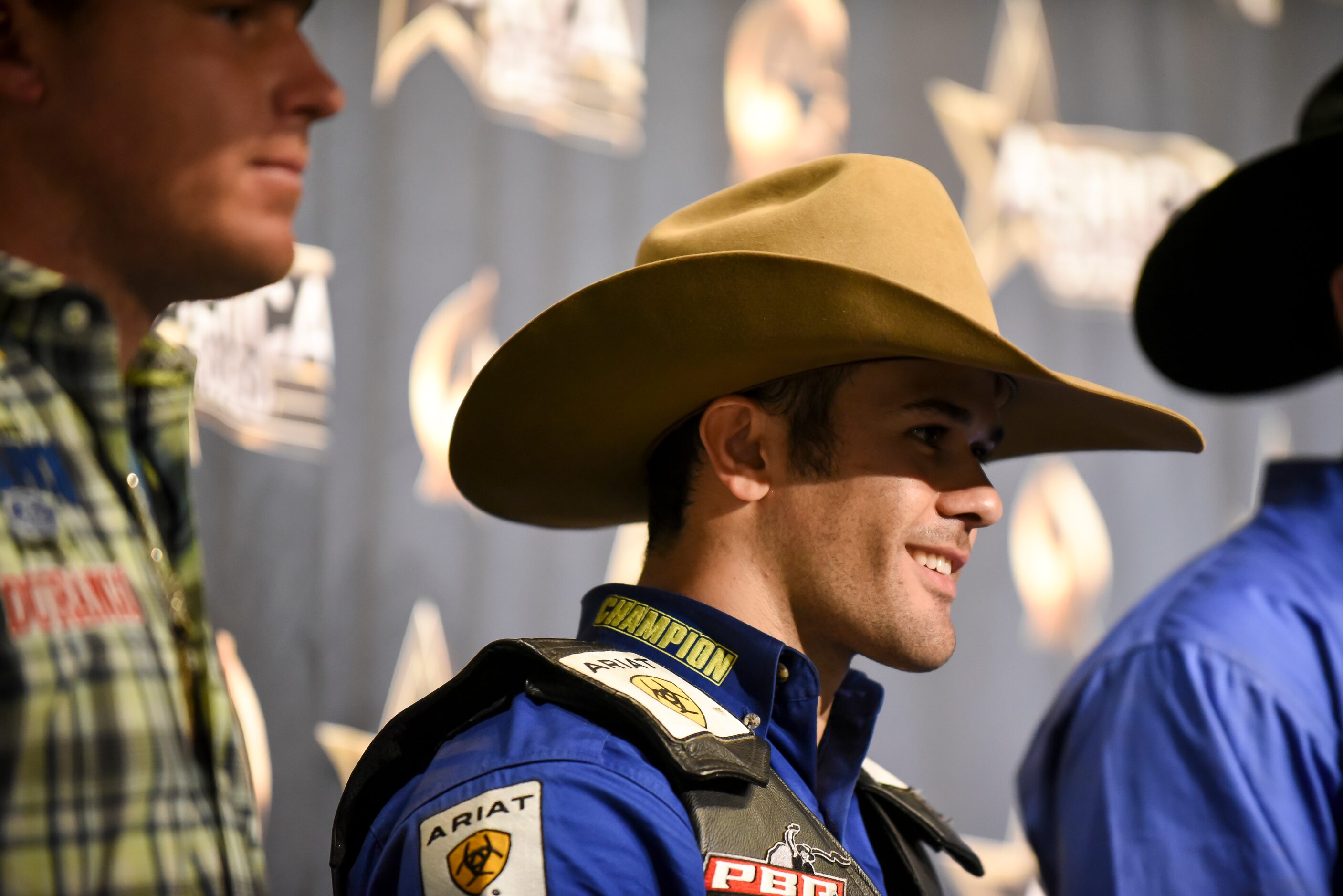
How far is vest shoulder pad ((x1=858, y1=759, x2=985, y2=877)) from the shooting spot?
1257 millimetres

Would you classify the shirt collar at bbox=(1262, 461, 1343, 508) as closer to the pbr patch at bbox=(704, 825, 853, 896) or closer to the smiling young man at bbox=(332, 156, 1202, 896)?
the smiling young man at bbox=(332, 156, 1202, 896)

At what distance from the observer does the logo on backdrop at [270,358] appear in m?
2.01

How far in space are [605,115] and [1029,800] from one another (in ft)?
4.99

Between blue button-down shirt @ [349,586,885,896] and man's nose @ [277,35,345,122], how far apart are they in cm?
49

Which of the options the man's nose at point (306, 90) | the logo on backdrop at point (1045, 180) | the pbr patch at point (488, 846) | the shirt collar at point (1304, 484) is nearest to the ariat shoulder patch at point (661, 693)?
the pbr patch at point (488, 846)

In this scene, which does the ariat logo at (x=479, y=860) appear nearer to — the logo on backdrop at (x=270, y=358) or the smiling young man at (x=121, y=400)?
the smiling young man at (x=121, y=400)

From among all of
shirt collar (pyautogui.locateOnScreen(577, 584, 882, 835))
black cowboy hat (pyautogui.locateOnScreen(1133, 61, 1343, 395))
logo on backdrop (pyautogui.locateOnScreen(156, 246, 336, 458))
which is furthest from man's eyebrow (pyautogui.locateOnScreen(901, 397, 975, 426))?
logo on backdrop (pyautogui.locateOnScreen(156, 246, 336, 458))

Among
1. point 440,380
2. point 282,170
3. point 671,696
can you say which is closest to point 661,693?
point 671,696

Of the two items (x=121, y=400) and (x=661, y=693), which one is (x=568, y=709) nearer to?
(x=661, y=693)

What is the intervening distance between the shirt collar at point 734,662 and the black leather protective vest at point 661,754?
0.03 m

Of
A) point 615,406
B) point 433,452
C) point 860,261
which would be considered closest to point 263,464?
point 433,452

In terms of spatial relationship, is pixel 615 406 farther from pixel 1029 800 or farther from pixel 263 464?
pixel 263 464

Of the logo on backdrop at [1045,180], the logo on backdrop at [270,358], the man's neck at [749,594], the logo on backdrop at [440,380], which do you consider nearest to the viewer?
the man's neck at [749,594]

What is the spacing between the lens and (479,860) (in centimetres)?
84
